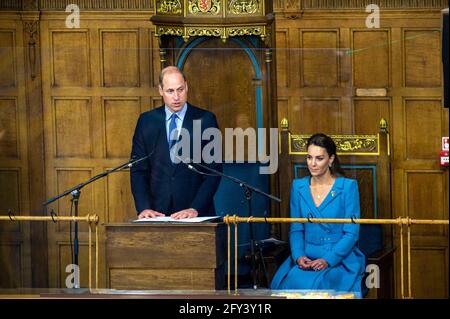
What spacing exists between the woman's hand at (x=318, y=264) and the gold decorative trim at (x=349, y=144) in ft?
2.50

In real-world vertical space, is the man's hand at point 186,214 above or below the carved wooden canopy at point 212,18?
below

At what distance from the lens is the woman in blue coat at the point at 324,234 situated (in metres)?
10.2

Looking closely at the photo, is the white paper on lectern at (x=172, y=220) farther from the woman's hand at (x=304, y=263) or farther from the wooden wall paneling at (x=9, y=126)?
the wooden wall paneling at (x=9, y=126)

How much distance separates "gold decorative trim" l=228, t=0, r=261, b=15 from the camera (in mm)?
10766

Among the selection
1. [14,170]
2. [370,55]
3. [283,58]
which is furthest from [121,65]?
[370,55]

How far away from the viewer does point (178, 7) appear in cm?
1075

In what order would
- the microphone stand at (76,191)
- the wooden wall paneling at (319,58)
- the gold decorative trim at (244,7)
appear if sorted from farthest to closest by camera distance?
the wooden wall paneling at (319,58) → the gold decorative trim at (244,7) → the microphone stand at (76,191)

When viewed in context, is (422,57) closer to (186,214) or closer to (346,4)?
(346,4)

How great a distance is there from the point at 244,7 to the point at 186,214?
4.58 feet

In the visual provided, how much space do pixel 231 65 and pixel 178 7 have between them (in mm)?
473

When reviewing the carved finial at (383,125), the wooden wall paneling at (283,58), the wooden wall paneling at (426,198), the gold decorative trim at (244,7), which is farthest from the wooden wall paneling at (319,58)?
the wooden wall paneling at (426,198)

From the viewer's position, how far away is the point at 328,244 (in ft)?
33.5
